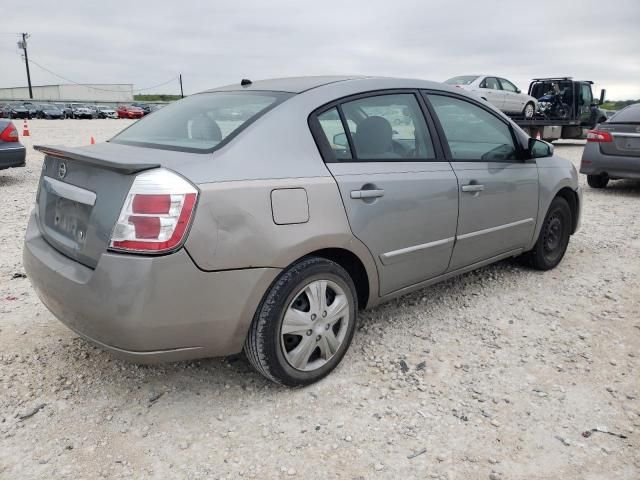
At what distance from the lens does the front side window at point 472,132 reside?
11.3 feet

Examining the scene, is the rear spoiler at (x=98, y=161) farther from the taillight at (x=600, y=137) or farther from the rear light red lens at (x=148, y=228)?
the taillight at (x=600, y=137)

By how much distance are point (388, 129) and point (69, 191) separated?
5.69ft

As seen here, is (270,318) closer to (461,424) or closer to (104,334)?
(104,334)

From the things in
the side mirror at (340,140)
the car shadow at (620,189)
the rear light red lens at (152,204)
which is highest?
A: the side mirror at (340,140)

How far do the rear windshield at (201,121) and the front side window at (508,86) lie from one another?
15.7 metres

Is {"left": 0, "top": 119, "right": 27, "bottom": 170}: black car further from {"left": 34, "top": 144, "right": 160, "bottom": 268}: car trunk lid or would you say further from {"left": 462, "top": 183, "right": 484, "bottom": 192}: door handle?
{"left": 462, "top": 183, "right": 484, "bottom": 192}: door handle

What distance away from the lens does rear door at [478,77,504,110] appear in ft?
53.6

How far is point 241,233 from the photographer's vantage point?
7.48 ft

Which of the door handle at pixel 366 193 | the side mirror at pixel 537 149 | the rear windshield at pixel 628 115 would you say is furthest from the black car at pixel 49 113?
the door handle at pixel 366 193

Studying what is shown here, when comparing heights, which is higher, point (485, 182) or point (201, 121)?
point (201, 121)

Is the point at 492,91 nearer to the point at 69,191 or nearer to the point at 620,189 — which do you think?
the point at 620,189

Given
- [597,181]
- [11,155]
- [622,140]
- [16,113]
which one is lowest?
[597,181]

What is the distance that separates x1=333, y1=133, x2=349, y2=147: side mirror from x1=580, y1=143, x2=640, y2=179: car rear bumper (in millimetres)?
6935

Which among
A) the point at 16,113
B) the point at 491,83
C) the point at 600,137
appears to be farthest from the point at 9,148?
the point at 16,113
